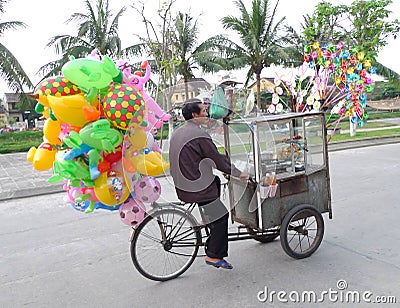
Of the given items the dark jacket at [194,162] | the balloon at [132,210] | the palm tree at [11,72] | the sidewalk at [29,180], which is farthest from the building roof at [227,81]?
the palm tree at [11,72]

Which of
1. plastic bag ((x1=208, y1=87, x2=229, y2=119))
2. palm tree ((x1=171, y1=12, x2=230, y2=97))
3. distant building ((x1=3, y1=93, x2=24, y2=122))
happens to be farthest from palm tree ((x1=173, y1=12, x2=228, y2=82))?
distant building ((x1=3, y1=93, x2=24, y2=122))

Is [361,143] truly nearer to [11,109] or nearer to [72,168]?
[72,168]

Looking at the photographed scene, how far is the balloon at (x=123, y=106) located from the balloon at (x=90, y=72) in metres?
0.10

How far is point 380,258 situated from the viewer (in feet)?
12.4

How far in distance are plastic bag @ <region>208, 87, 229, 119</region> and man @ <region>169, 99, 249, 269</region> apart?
86 millimetres

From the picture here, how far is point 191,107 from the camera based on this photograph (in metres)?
3.21

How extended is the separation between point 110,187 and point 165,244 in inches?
32.5

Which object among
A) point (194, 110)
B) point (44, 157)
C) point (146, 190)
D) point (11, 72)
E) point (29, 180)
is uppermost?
point (11, 72)

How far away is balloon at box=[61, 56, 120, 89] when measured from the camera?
2.77 m

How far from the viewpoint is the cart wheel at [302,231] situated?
3.68 metres

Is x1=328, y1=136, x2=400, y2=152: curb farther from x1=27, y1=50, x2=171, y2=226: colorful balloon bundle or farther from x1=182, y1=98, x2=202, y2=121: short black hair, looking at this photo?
x1=27, y1=50, x2=171, y2=226: colorful balloon bundle

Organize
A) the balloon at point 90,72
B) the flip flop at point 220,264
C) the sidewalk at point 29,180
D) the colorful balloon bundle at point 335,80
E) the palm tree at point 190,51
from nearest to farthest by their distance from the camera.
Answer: the balloon at point 90,72 → the flip flop at point 220,264 → the colorful balloon bundle at point 335,80 → the sidewalk at point 29,180 → the palm tree at point 190,51

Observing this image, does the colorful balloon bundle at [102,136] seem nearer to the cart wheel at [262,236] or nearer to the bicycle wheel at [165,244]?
the bicycle wheel at [165,244]

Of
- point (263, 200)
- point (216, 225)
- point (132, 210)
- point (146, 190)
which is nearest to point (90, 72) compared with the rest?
point (146, 190)
